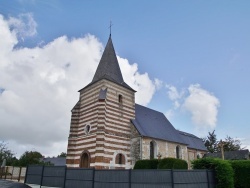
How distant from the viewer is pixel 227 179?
41.1ft

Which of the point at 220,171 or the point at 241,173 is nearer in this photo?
the point at 220,171

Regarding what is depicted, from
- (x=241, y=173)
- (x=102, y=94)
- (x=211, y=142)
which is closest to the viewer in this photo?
(x=241, y=173)

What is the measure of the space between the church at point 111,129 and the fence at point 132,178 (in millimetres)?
6579

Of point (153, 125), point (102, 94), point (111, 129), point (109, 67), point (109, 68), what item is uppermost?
point (109, 67)

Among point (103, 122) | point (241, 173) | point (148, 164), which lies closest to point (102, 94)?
point (103, 122)

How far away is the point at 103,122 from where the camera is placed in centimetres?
2162

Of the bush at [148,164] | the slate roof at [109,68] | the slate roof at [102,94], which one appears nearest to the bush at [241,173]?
the bush at [148,164]

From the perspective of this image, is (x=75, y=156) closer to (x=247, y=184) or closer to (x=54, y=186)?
(x=54, y=186)

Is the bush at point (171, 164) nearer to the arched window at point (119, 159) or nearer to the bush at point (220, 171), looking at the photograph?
the bush at point (220, 171)

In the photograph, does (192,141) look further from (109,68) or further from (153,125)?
(109,68)

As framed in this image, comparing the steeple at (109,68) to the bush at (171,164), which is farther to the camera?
the steeple at (109,68)

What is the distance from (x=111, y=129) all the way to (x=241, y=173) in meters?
12.2

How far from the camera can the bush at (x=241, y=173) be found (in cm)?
1412

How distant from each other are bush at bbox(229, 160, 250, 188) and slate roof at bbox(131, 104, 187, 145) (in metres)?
10.4
